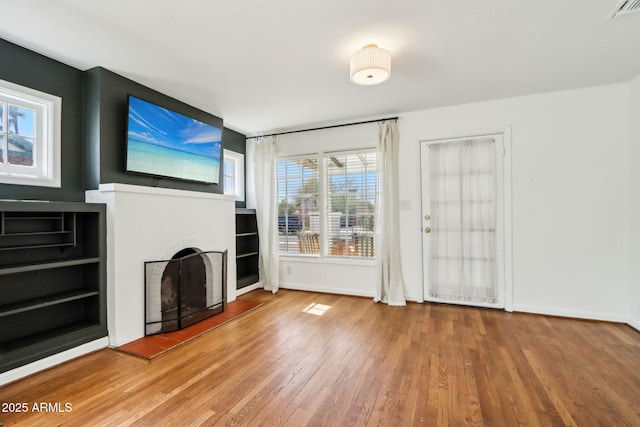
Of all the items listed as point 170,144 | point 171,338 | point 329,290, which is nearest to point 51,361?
point 171,338

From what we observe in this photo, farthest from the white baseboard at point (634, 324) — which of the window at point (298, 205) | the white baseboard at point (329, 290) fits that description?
the window at point (298, 205)

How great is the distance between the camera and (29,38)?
91.5 inches

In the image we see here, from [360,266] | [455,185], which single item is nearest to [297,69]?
[455,185]

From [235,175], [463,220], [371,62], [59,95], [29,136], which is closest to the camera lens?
[371,62]

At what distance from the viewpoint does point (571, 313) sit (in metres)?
3.34

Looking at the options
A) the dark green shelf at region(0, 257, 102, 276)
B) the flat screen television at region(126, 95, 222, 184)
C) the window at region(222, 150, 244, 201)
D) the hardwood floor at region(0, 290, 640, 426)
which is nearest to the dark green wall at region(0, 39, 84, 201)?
the flat screen television at region(126, 95, 222, 184)

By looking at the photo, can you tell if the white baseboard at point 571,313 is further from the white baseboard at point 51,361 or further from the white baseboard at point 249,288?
the white baseboard at point 51,361

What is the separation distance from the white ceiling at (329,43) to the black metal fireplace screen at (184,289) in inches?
73.8

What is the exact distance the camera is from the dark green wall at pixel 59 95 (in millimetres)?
2381

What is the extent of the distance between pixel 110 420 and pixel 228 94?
305 centimetres

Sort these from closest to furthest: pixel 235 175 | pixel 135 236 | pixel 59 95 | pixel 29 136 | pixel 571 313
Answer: pixel 29 136, pixel 59 95, pixel 135 236, pixel 571 313, pixel 235 175

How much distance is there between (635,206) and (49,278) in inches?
220

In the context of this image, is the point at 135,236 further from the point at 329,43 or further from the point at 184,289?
the point at 329,43

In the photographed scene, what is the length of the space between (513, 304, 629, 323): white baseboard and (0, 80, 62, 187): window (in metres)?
4.99
